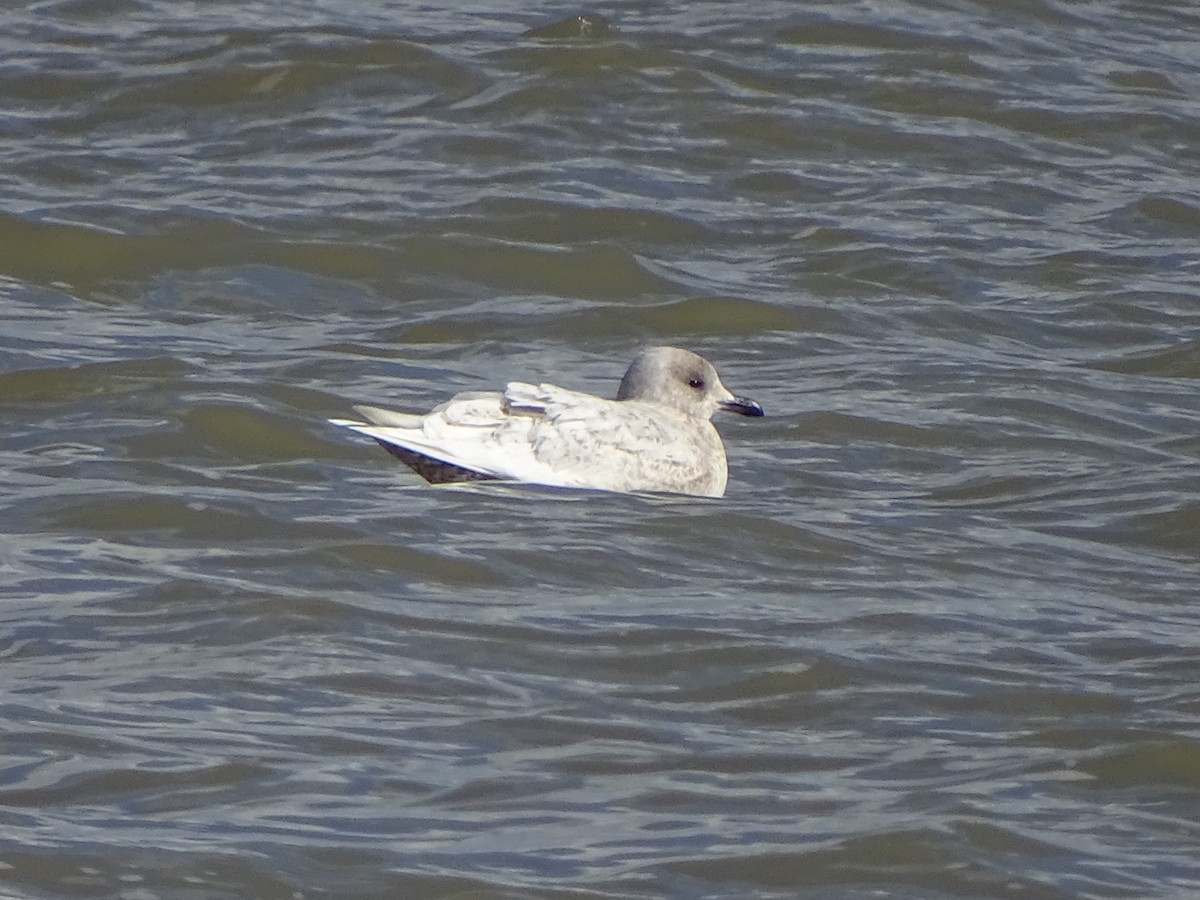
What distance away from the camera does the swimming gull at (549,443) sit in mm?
8320

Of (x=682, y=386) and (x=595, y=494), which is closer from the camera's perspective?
(x=595, y=494)

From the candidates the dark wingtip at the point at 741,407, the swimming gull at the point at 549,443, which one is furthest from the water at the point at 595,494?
the dark wingtip at the point at 741,407

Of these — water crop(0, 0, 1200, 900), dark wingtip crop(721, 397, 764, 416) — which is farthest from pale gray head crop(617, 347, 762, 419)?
water crop(0, 0, 1200, 900)

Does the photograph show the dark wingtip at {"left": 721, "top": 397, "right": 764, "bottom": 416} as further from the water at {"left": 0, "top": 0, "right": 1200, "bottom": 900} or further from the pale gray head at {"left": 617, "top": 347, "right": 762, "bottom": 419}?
the water at {"left": 0, "top": 0, "right": 1200, "bottom": 900}

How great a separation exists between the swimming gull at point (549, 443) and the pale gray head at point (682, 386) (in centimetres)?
34

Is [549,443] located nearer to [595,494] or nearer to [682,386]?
[595,494]

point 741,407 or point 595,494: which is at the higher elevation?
point 741,407

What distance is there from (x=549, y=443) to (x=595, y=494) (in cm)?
24

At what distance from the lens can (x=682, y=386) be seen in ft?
29.9

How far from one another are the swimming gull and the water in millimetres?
152

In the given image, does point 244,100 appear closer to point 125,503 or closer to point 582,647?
point 125,503

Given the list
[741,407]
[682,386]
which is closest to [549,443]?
[682,386]

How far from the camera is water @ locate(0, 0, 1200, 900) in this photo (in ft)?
17.7

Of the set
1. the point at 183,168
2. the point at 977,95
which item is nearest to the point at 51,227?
the point at 183,168
